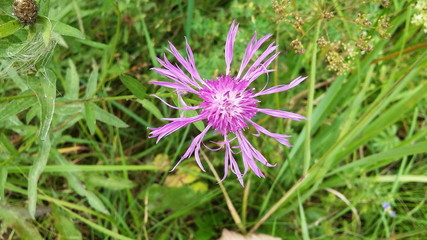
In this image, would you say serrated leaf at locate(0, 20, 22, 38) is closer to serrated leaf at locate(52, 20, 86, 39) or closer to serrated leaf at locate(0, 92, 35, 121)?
serrated leaf at locate(52, 20, 86, 39)

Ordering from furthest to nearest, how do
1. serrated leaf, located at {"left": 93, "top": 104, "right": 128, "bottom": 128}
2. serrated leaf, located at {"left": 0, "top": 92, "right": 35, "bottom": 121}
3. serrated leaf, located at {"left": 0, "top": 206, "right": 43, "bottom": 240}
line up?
serrated leaf, located at {"left": 0, "top": 206, "right": 43, "bottom": 240}
serrated leaf, located at {"left": 93, "top": 104, "right": 128, "bottom": 128}
serrated leaf, located at {"left": 0, "top": 92, "right": 35, "bottom": 121}

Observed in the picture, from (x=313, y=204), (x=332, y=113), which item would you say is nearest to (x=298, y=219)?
(x=313, y=204)

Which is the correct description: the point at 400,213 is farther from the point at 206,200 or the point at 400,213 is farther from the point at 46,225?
the point at 46,225

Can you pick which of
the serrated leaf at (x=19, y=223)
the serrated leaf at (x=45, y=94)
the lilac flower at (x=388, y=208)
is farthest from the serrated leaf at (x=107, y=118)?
the lilac flower at (x=388, y=208)

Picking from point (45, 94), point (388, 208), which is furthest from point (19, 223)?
point (388, 208)

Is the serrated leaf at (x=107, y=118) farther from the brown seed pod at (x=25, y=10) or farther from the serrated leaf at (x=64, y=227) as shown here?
the serrated leaf at (x=64, y=227)

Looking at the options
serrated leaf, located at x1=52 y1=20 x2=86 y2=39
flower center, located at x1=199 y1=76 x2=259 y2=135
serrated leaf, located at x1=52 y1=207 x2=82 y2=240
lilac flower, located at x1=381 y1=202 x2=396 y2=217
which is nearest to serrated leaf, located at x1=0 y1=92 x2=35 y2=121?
serrated leaf, located at x1=52 y1=20 x2=86 y2=39

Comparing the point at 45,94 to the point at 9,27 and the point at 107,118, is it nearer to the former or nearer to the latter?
the point at 9,27
